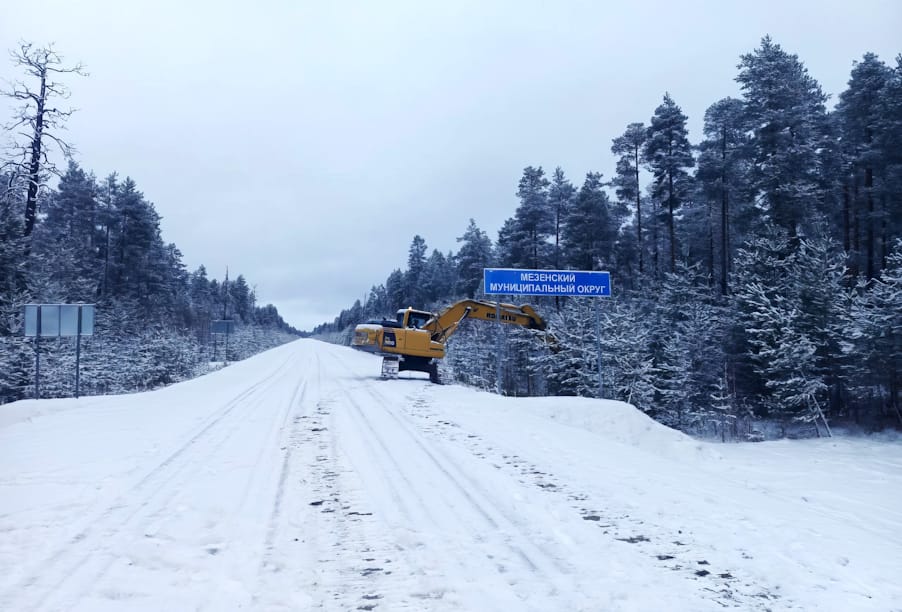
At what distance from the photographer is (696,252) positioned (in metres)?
43.4

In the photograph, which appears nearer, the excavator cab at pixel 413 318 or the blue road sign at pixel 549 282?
the blue road sign at pixel 549 282

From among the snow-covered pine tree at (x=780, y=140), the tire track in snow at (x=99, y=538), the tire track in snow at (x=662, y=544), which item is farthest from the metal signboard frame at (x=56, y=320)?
the snow-covered pine tree at (x=780, y=140)

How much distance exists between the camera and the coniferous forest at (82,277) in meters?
20.5

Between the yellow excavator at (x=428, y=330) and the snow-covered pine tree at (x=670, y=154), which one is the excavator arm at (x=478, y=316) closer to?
the yellow excavator at (x=428, y=330)

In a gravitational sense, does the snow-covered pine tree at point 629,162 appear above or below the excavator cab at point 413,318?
above

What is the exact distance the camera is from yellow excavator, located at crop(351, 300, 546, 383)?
21484 millimetres

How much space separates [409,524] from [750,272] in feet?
75.8

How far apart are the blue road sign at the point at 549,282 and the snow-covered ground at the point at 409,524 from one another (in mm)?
8048

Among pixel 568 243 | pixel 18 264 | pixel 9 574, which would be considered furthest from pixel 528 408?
pixel 568 243

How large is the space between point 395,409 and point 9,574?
1006 cm

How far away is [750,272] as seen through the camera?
23.3m

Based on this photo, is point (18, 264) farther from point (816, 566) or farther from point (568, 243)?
point (568, 243)

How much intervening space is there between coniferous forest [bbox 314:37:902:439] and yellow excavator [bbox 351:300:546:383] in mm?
1964

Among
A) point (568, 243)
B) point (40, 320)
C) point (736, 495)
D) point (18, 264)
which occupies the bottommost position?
point (736, 495)
